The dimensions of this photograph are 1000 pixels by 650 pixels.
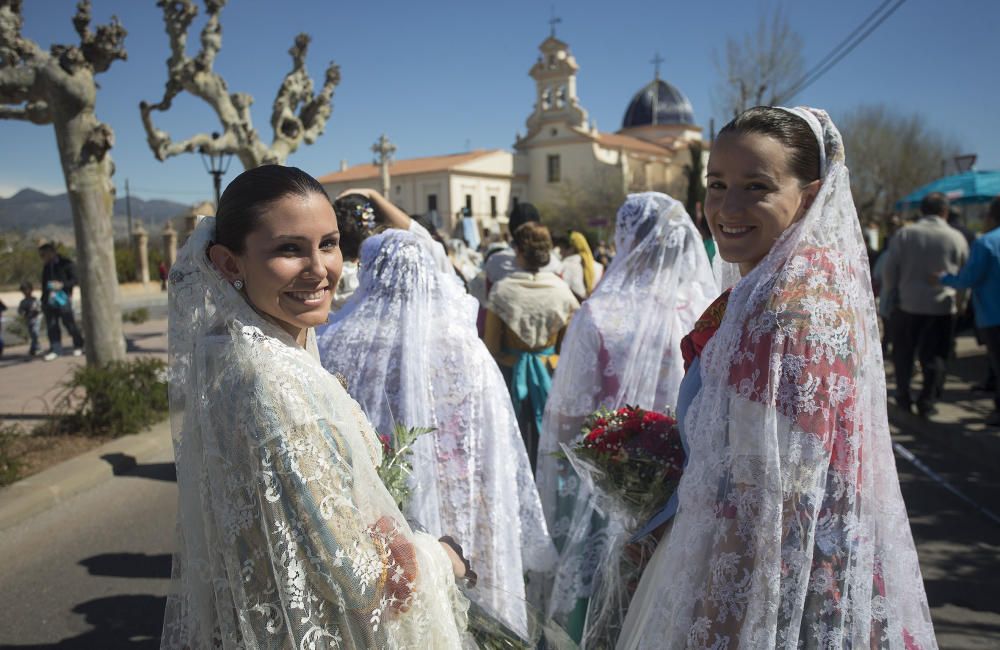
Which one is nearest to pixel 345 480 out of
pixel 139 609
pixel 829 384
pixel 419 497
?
pixel 829 384

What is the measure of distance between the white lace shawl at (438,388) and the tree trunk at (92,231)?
572 cm

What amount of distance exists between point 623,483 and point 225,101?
1065 centimetres

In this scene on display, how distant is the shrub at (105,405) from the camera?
22.7 ft

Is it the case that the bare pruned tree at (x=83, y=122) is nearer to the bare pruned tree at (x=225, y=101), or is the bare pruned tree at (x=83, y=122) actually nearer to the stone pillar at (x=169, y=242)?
the bare pruned tree at (x=225, y=101)

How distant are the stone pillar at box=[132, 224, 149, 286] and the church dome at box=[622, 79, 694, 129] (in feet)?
173

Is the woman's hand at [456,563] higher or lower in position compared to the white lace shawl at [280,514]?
lower

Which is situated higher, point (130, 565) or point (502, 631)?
point (502, 631)

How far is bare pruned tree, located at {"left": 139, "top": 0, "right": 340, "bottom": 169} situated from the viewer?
10.2 metres

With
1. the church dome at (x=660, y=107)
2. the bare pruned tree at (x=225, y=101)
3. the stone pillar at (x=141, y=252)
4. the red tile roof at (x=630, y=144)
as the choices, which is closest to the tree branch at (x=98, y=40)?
the bare pruned tree at (x=225, y=101)

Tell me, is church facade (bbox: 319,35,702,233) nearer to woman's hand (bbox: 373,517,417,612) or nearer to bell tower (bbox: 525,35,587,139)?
bell tower (bbox: 525,35,587,139)

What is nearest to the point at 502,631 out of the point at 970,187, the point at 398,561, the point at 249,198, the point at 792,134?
the point at 398,561

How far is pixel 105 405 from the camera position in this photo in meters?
6.96

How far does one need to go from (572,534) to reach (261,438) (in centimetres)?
213

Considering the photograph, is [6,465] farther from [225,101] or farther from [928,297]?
[928,297]
